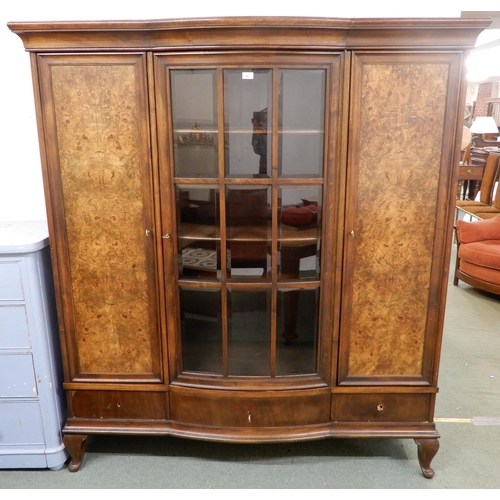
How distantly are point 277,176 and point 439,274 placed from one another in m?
0.68

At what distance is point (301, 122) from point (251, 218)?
36 centimetres

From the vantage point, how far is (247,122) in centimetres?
157

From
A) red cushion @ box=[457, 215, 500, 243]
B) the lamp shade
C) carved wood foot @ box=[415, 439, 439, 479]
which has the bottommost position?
carved wood foot @ box=[415, 439, 439, 479]

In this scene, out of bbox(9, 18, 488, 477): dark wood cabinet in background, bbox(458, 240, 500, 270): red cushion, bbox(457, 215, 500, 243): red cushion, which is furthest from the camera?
bbox(457, 215, 500, 243): red cushion

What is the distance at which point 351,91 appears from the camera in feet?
4.90

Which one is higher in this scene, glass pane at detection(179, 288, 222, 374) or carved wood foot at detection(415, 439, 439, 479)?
glass pane at detection(179, 288, 222, 374)

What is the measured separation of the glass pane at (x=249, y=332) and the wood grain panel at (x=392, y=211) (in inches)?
11.6

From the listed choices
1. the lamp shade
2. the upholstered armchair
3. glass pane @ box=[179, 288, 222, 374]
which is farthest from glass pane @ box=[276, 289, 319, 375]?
the lamp shade

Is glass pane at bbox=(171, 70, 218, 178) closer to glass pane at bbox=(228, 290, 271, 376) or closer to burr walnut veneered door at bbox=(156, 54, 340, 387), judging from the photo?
burr walnut veneered door at bbox=(156, 54, 340, 387)

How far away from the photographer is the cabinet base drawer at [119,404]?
1809mm

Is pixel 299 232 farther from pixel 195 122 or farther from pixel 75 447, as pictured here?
pixel 75 447

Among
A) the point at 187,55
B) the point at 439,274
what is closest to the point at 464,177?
the point at 439,274

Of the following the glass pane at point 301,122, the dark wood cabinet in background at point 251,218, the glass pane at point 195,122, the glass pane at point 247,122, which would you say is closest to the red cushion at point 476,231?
the dark wood cabinet in background at point 251,218

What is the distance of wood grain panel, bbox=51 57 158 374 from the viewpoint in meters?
1.53
